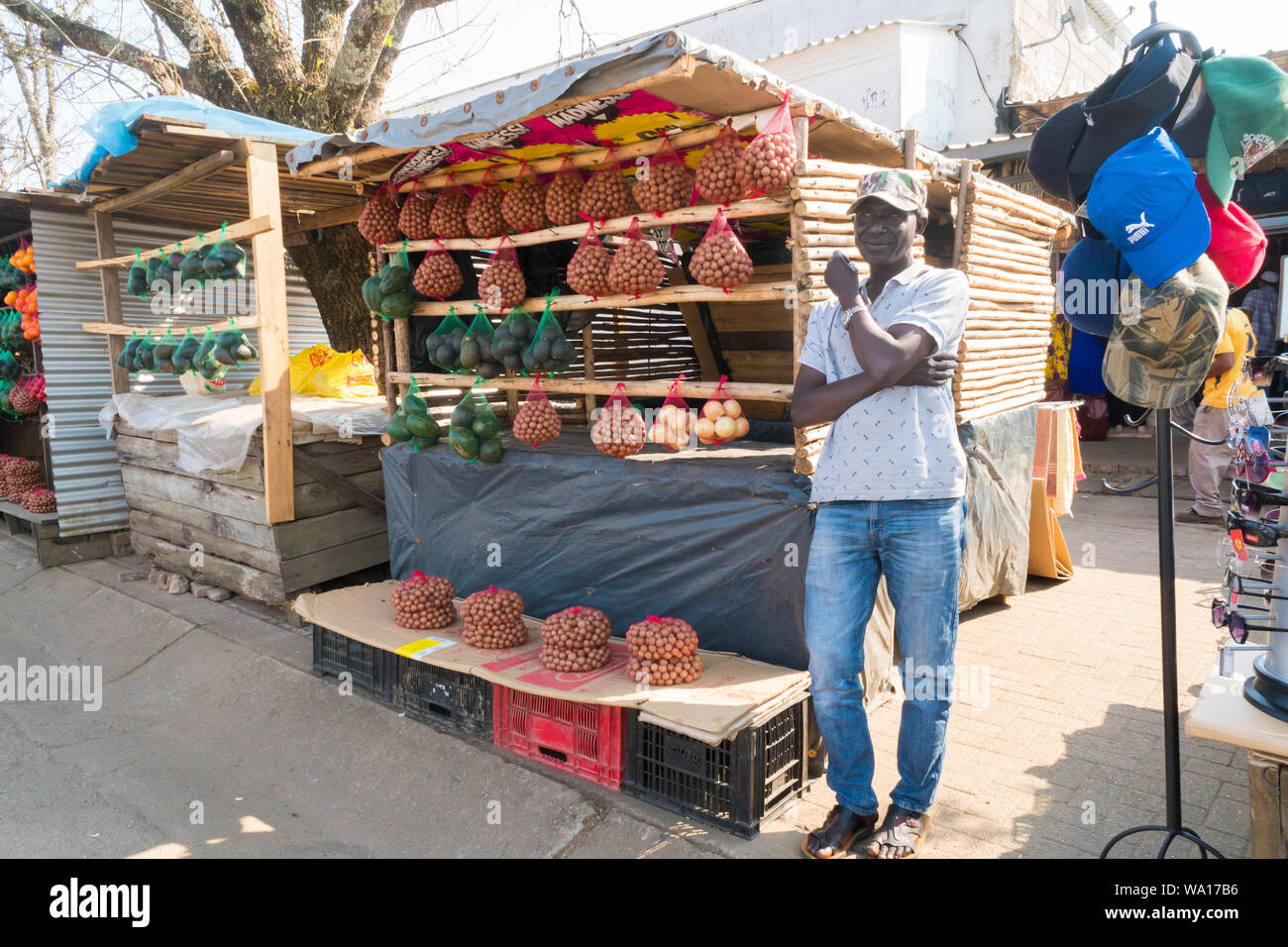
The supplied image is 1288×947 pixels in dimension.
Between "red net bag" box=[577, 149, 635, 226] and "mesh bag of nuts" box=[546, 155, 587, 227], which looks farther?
"mesh bag of nuts" box=[546, 155, 587, 227]

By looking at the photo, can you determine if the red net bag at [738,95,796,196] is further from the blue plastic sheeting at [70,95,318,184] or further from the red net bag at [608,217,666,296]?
the blue plastic sheeting at [70,95,318,184]

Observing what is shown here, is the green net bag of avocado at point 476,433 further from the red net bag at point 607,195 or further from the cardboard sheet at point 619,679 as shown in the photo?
the red net bag at point 607,195

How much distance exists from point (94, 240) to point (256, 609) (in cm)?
428

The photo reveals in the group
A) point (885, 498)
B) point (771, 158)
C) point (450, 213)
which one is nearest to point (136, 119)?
point (450, 213)

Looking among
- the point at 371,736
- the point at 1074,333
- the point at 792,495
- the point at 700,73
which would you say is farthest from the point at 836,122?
the point at 1074,333

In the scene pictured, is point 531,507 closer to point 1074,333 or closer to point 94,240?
point 94,240

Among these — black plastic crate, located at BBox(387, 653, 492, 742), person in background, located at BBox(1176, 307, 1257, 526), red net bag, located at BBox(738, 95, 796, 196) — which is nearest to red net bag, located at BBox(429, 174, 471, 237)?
red net bag, located at BBox(738, 95, 796, 196)

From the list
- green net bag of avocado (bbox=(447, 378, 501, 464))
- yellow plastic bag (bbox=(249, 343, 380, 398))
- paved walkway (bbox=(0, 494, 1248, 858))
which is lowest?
paved walkway (bbox=(0, 494, 1248, 858))

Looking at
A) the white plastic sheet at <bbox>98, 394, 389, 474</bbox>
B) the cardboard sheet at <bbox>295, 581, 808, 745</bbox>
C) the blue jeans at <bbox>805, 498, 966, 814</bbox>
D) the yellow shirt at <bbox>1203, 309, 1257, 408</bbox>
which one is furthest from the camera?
the yellow shirt at <bbox>1203, 309, 1257, 408</bbox>

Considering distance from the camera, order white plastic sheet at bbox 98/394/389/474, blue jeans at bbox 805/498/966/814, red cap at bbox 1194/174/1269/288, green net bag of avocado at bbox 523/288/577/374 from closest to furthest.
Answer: red cap at bbox 1194/174/1269/288 → blue jeans at bbox 805/498/966/814 → green net bag of avocado at bbox 523/288/577/374 → white plastic sheet at bbox 98/394/389/474

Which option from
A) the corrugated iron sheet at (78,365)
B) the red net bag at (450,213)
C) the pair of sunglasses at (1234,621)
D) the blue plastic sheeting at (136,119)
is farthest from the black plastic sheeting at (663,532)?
the corrugated iron sheet at (78,365)

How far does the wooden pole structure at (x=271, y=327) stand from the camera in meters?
5.62

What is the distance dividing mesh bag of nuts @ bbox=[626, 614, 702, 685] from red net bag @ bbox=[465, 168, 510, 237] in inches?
104

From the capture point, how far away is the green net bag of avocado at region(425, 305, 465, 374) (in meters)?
5.00
